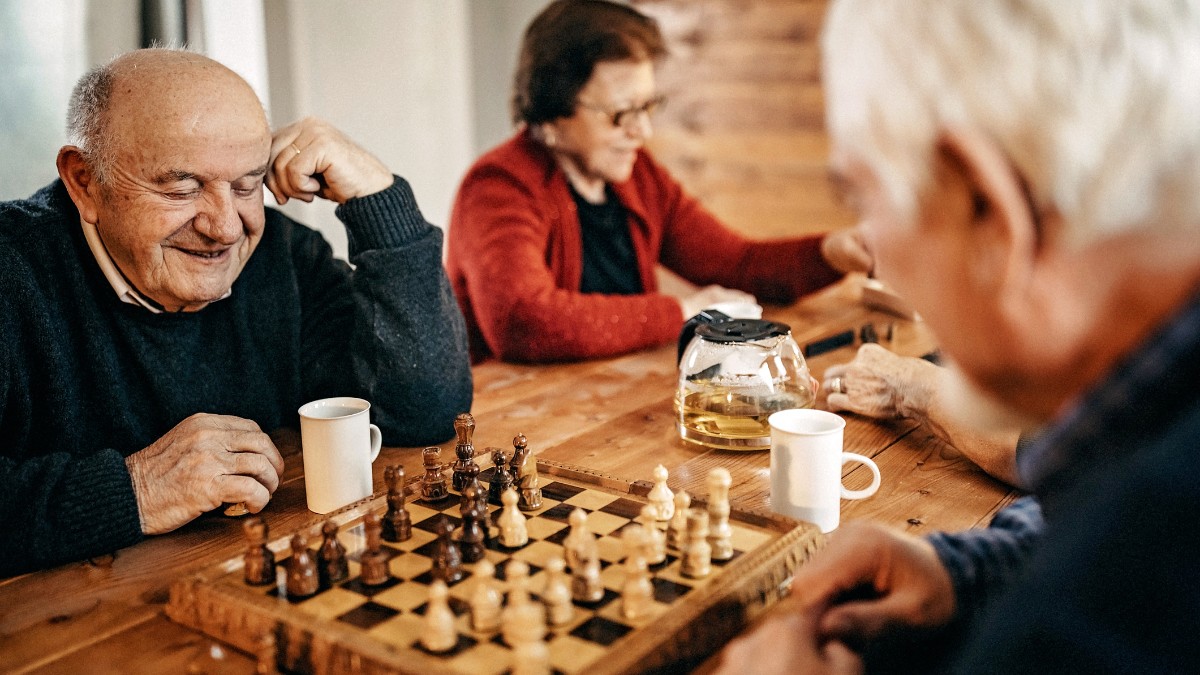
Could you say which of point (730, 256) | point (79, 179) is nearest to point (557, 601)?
point (79, 179)

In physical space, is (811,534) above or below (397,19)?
below

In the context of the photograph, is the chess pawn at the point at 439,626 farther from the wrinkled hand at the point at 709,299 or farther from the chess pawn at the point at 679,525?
the wrinkled hand at the point at 709,299

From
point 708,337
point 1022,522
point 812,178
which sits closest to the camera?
point 1022,522

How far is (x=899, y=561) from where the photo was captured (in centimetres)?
112

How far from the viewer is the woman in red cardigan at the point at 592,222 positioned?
255 centimetres

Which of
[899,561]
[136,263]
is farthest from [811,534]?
[136,263]

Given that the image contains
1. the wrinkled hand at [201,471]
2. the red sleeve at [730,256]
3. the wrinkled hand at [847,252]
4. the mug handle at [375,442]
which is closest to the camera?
the wrinkled hand at [201,471]

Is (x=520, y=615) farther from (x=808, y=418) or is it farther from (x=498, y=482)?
(x=808, y=418)

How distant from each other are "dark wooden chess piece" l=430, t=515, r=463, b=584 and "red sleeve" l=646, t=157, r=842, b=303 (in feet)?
6.26

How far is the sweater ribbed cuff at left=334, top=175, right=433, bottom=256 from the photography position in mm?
1916

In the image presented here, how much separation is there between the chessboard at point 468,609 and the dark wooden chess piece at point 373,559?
0.01 meters

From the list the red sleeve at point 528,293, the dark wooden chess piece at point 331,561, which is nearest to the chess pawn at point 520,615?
the dark wooden chess piece at point 331,561

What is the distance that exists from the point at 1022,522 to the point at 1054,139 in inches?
21.7

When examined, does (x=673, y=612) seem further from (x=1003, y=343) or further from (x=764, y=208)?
(x=764, y=208)
